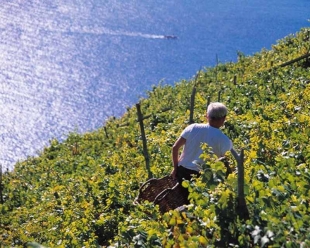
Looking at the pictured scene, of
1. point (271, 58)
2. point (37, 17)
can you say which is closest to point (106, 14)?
point (37, 17)

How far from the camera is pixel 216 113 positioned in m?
7.54

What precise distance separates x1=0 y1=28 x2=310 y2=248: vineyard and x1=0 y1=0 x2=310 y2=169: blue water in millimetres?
26781

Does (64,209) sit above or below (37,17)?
below

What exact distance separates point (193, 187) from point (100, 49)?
65790mm

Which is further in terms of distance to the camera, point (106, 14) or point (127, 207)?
point (106, 14)

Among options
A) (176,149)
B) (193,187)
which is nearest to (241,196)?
(193,187)

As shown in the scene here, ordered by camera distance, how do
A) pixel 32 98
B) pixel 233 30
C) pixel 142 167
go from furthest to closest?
1. pixel 233 30
2. pixel 32 98
3. pixel 142 167

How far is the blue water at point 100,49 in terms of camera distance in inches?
2095

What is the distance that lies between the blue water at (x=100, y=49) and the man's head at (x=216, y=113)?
37.1 metres

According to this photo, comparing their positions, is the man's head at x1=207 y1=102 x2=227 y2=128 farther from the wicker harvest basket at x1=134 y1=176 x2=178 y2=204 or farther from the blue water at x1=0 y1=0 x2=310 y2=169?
the blue water at x1=0 y1=0 x2=310 y2=169

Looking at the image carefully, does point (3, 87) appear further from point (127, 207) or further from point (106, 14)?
point (127, 207)

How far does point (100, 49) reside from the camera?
232ft

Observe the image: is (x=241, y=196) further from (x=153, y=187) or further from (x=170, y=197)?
(x=153, y=187)

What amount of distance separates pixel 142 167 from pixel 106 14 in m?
76.4
